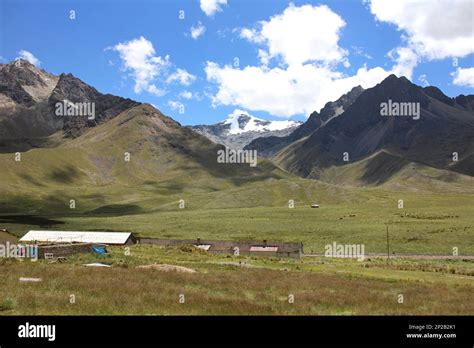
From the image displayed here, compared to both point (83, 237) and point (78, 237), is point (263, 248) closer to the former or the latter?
point (83, 237)

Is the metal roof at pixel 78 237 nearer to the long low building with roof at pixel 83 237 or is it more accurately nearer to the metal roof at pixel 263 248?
the long low building with roof at pixel 83 237

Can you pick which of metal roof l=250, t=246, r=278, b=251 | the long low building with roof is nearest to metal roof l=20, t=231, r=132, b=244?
the long low building with roof

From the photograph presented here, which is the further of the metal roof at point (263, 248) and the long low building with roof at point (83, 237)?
the long low building with roof at point (83, 237)

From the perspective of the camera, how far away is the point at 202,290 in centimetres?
3262

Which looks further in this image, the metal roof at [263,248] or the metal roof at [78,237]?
the metal roof at [78,237]

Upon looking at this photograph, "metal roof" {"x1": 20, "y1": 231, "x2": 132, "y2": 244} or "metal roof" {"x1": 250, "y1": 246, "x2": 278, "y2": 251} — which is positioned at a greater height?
"metal roof" {"x1": 20, "y1": 231, "x2": 132, "y2": 244}

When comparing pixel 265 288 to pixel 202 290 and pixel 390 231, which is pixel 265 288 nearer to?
pixel 202 290

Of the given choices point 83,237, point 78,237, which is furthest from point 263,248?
point 78,237

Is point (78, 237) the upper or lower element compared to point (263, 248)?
upper

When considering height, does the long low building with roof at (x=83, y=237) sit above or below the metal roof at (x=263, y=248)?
above

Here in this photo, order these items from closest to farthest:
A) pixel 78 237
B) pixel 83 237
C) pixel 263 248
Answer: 1. pixel 263 248
2. pixel 83 237
3. pixel 78 237

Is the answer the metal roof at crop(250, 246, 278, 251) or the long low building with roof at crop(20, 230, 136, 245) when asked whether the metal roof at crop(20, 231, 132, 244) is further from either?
the metal roof at crop(250, 246, 278, 251)

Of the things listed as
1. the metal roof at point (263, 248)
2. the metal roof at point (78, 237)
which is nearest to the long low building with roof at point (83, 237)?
the metal roof at point (78, 237)

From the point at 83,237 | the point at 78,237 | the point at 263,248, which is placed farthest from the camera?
the point at 78,237
